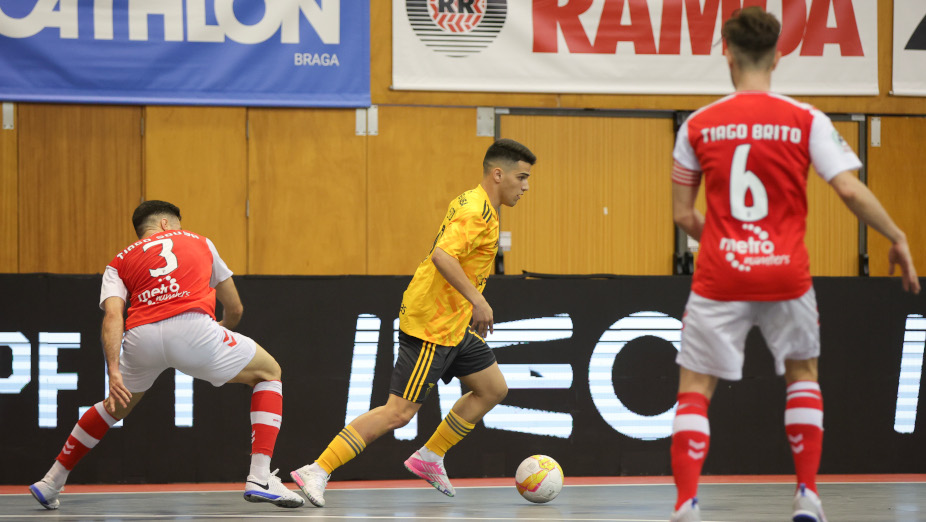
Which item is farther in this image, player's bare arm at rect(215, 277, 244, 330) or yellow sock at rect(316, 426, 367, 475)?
player's bare arm at rect(215, 277, 244, 330)

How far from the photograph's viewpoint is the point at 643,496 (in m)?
6.07

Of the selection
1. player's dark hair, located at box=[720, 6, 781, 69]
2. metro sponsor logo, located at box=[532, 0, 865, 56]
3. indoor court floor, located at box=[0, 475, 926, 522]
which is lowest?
indoor court floor, located at box=[0, 475, 926, 522]

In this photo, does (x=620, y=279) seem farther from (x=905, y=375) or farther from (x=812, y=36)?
(x=812, y=36)

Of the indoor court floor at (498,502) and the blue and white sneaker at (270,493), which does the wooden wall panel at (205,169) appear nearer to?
the indoor court floor at (498,502)

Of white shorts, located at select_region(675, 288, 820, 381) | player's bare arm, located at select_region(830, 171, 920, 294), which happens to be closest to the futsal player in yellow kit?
white shorts, located at select_region(675, 288, 820, 381)

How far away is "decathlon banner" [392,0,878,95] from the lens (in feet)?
29.6

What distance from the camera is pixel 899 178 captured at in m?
9.62

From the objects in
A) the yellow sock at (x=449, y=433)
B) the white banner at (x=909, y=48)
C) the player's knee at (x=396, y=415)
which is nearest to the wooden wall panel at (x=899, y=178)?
the white banner at (x=909, y=48)

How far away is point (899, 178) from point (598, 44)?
323cm

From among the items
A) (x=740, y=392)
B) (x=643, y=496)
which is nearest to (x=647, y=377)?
(x=740, y=392)

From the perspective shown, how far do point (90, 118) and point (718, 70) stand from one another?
568 centimetres

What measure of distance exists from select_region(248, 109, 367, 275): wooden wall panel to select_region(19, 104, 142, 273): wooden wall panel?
3.67 ft

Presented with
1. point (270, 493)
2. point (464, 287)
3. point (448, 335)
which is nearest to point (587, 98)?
point (448, 335)

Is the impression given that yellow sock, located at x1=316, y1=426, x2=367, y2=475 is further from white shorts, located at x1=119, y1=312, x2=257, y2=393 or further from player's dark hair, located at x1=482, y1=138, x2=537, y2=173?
player's dark hair, located at x1=482, y1=138, x2=537, y2=173
